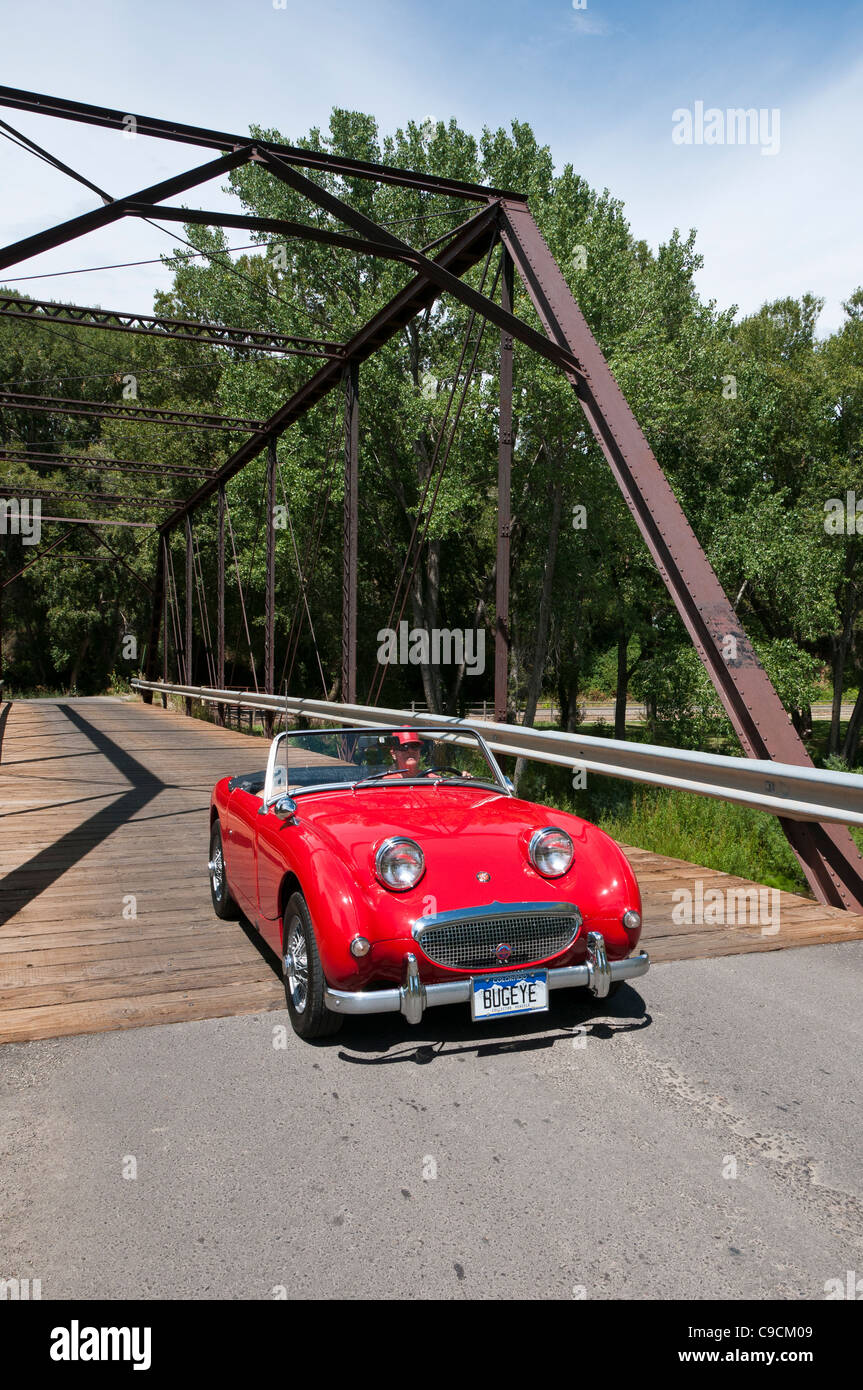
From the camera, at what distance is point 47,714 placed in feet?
97.1

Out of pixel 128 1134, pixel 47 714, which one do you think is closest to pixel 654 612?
pixel 47 714

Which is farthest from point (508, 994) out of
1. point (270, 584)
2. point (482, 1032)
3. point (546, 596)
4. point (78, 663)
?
point (78, 663)

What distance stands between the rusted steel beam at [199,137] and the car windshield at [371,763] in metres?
7.34

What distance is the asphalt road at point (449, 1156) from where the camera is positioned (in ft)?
7.91

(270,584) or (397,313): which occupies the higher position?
(397,313)

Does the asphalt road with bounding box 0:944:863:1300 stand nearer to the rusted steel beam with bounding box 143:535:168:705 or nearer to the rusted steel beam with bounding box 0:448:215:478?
the rusted steel beam with bounding box 0:448:215:478

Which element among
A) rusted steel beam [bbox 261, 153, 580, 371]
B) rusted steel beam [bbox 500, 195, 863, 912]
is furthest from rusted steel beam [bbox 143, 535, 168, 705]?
rusted steel beam [bbox 500, 195, 863, 912]

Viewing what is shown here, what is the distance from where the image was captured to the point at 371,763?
5238mm

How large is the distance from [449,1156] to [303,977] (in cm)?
122

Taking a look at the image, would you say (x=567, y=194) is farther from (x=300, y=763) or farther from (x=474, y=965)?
(x=474, y=965)

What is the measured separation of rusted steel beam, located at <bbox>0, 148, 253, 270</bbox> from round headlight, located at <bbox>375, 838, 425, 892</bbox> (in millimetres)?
8380

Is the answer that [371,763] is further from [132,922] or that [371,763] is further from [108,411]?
[108,411]

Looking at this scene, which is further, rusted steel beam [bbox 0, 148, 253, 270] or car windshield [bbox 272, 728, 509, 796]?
rusted steel beam [bbox 0, 148, 253, 270]

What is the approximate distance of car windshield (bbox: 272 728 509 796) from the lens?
16.4 feet
